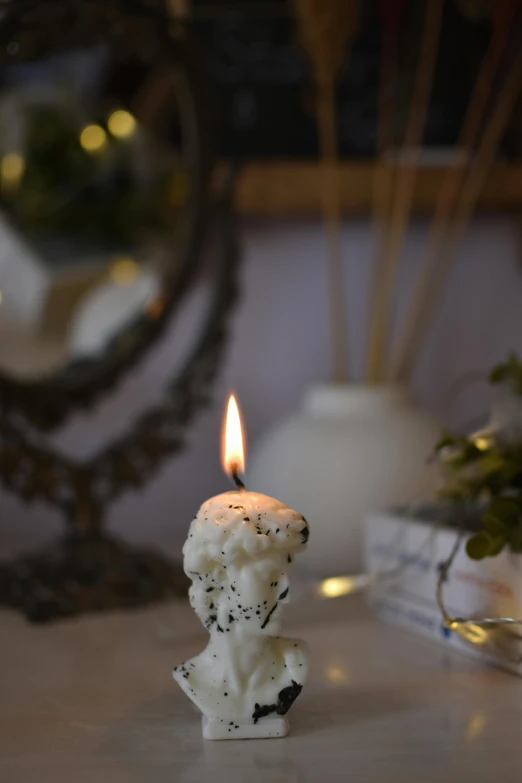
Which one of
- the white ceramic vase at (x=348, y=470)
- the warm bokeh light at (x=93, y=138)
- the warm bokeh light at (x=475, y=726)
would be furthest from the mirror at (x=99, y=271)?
the warm bokeh light at (x=475, y=726)

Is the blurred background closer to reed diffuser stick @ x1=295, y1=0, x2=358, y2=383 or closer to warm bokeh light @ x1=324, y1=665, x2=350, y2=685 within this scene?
reed diffuser stick @ x1=295, y1=0, x2=358, y2=383

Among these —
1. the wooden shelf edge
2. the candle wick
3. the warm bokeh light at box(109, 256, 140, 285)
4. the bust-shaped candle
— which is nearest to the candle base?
the bust-shaped candle

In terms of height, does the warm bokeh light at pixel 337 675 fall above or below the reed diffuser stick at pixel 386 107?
below

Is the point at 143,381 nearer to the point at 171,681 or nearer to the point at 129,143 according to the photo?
the point at 129,143

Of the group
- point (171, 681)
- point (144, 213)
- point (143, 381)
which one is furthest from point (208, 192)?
point (171, 681)

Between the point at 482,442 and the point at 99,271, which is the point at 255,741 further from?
the point at 99,271

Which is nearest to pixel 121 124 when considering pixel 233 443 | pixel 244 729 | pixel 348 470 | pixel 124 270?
pixel 124 270

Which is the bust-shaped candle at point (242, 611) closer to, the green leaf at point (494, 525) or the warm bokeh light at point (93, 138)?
the green leaf at point (494, 525)
